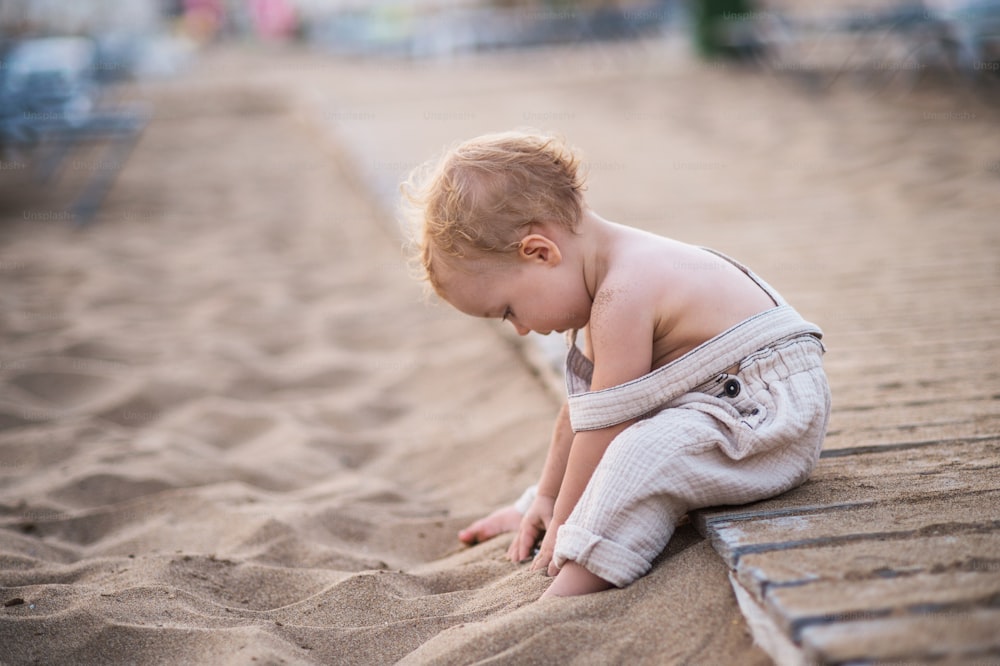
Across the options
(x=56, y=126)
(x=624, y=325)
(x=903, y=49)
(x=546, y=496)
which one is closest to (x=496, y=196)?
(x=624, y=325)

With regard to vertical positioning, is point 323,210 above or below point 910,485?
below

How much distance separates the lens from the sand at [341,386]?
68.1 inches

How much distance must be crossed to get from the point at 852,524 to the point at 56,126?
6701 mm

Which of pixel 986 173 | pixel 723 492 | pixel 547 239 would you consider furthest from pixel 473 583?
pixel 986 173

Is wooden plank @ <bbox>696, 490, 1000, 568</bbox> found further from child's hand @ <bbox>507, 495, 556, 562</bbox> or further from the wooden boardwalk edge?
child's hand @ <bbox>507, 495, 556, 562</bbox>

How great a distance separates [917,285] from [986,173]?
241 cm

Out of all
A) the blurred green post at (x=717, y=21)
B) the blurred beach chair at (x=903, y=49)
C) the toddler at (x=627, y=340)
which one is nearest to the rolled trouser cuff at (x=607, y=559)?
the toddler at (x=627, y=340)

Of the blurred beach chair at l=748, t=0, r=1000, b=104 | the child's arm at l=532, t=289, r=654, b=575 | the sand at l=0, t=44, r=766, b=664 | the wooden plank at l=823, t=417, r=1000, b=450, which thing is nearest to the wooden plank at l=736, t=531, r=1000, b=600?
the sand at l=0, t=44, r=766, b=664

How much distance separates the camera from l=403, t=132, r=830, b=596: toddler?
174 centimetres

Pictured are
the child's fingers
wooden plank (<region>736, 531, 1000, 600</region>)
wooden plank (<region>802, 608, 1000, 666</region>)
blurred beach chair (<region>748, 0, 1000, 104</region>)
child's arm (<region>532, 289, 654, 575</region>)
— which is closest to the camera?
wooden plank (<region>802, 608, 1000, 666</region>)

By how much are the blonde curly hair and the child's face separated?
0.11ft

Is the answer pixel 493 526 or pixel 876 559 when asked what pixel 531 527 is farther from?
pixel 876 559

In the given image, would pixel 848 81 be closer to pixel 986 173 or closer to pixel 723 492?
pixel 986 173

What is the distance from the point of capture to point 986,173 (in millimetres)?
5418
